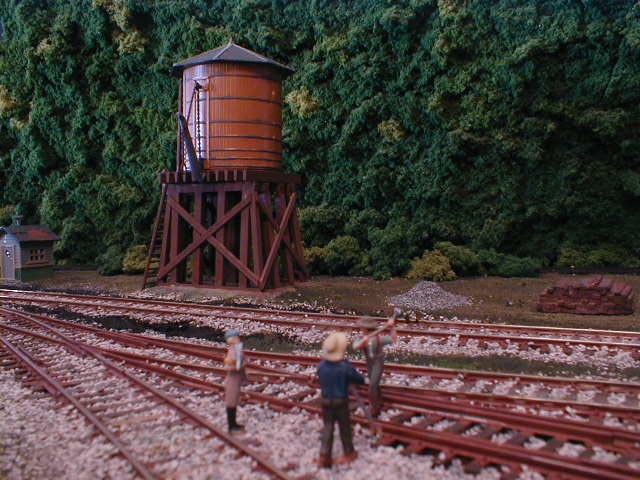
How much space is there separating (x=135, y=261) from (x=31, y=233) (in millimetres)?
3823

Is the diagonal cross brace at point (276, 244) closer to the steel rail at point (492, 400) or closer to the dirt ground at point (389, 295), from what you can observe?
the dirt ground at point (389, 295)

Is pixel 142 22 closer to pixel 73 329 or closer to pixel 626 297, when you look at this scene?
pixel 73 329

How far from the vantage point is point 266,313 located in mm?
13359

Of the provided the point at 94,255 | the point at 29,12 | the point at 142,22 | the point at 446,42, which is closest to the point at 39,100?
the point at 29,12

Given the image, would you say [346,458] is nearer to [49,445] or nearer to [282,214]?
[49,445]

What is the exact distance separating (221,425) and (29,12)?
28314 mm

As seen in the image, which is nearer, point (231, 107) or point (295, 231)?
point (231, 107)

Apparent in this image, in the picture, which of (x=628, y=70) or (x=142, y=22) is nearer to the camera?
(x=628, y=70)

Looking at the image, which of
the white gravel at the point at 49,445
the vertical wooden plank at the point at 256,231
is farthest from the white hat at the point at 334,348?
the vertical wooden plank at the point at 256,231

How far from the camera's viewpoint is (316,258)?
20797mm

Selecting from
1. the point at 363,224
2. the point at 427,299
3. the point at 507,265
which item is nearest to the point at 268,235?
the point at 363,224

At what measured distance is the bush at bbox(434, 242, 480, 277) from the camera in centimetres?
1923

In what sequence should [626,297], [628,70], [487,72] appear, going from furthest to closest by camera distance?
[487,72] → [628,70] → [626,297]

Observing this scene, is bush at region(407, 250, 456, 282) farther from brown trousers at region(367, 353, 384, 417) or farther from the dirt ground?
brown trousers at region(367, 353, 384, 417)
